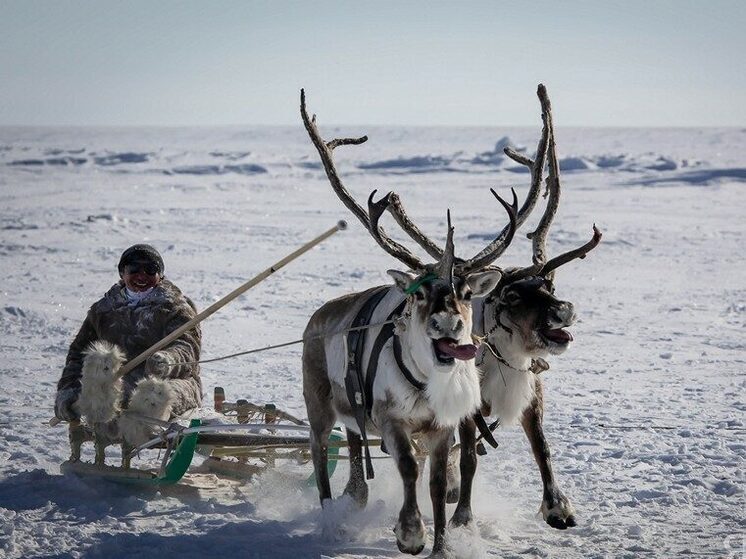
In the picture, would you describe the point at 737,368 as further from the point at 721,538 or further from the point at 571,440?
the point at 721,538

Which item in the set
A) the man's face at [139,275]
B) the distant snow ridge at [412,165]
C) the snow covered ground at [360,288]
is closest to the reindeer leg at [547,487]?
the snow covered ground at [360,288]

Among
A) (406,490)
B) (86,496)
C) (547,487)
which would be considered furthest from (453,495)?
(86,496)

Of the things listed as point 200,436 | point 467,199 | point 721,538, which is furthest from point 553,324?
point 467,199

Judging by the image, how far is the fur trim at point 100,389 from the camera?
610cm

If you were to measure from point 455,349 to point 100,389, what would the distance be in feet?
7.99

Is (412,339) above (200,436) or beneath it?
above

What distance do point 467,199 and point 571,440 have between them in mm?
22177

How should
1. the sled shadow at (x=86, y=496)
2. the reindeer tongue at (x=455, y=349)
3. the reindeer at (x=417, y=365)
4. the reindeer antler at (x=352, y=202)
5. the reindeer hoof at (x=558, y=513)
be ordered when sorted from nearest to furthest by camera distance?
1. the reindeer tongue at (x=455, y=349)
2. the reindeer at (x=417, y=365)
3. the reindeer antler at (x=352, y=202)
4. the reindeer hoof at (x=558, y=513)
5. the sled shadow at (x=86, y=496)

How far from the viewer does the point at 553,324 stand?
5340 millimetres

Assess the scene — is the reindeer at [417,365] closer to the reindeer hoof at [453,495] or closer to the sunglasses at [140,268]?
Answer: the reindeer hoof at [453,495]

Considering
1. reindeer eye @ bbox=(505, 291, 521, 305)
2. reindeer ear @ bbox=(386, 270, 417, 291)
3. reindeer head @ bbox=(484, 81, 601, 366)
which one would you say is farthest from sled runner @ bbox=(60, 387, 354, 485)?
reindeer ear @ bbox=(386, 270, 417, 291)

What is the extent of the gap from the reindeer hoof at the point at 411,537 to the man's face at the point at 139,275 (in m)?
2.67

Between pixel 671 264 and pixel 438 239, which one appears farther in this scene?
pixel 438 239

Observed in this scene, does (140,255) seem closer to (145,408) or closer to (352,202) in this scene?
(145,408)
